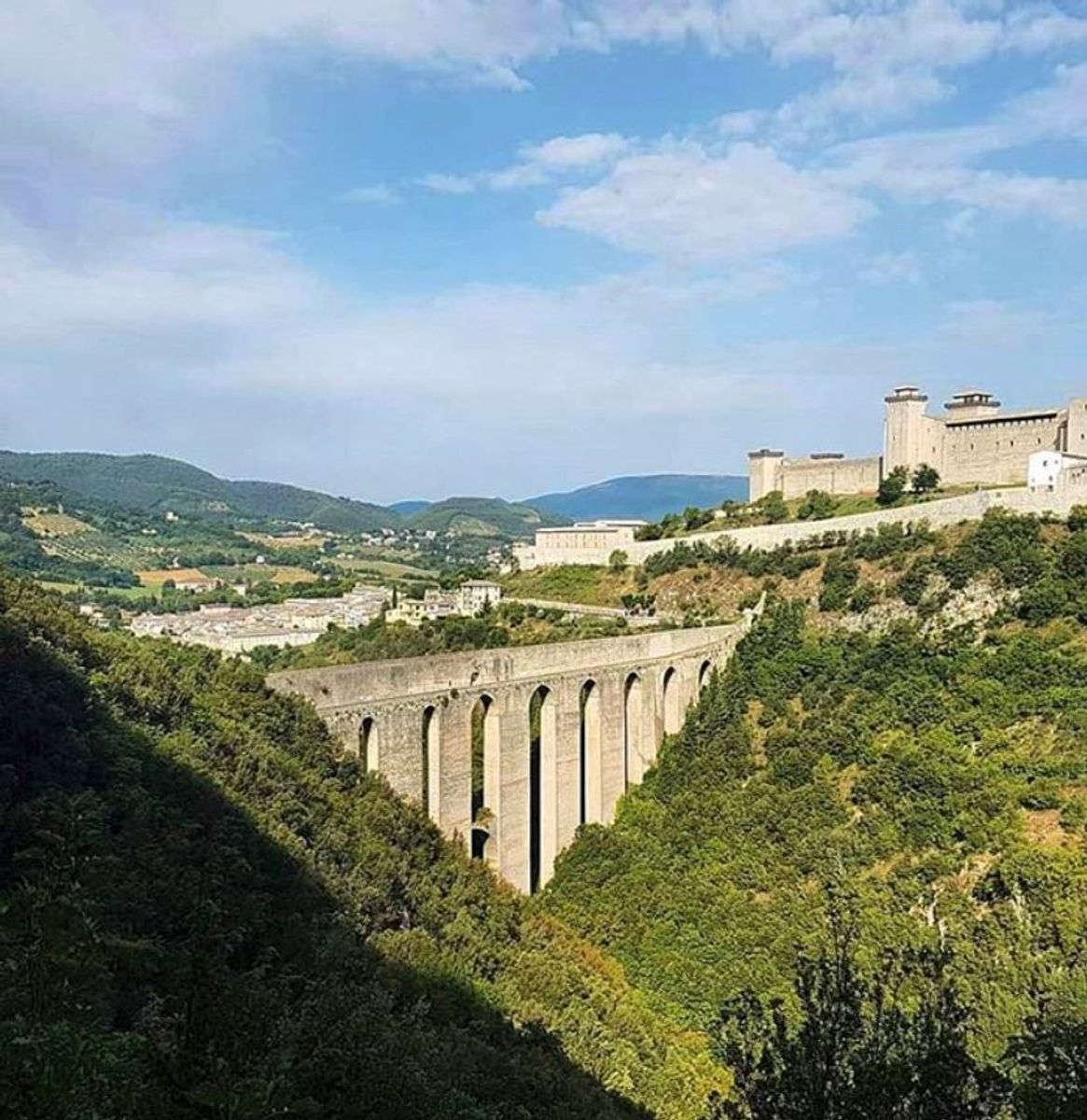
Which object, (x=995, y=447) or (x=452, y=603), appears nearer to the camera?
(x=995, y=447)

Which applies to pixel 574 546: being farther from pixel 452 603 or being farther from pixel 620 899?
pixel 620 899

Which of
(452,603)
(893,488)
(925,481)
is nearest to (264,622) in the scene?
(452,603)

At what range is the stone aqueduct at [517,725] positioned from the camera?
24.7 metres

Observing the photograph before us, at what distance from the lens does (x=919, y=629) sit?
35812 mm

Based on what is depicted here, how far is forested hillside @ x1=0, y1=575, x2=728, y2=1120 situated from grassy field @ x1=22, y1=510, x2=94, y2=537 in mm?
117804

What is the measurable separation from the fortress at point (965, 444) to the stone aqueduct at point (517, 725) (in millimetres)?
22218

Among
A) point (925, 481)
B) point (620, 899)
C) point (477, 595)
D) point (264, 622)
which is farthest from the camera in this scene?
point (264, 622)

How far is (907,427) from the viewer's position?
53594 mm

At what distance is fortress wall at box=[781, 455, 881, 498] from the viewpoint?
186ft

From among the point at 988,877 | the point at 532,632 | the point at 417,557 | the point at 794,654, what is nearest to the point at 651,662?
the point at 794,654

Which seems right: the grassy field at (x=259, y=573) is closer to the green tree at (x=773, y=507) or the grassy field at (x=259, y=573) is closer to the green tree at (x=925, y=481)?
the green tree at (x=773, y=507)

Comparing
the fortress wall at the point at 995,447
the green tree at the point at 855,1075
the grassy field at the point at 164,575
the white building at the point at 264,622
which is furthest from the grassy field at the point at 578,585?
the grassy field at the point at 164,575

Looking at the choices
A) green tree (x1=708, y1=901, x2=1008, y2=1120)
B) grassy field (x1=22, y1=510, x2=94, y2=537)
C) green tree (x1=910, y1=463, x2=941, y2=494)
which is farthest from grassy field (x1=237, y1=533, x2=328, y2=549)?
green tree (x1=708, y1=901, x2=1008, y2=1120)

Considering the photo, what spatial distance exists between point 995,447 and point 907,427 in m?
4.29
